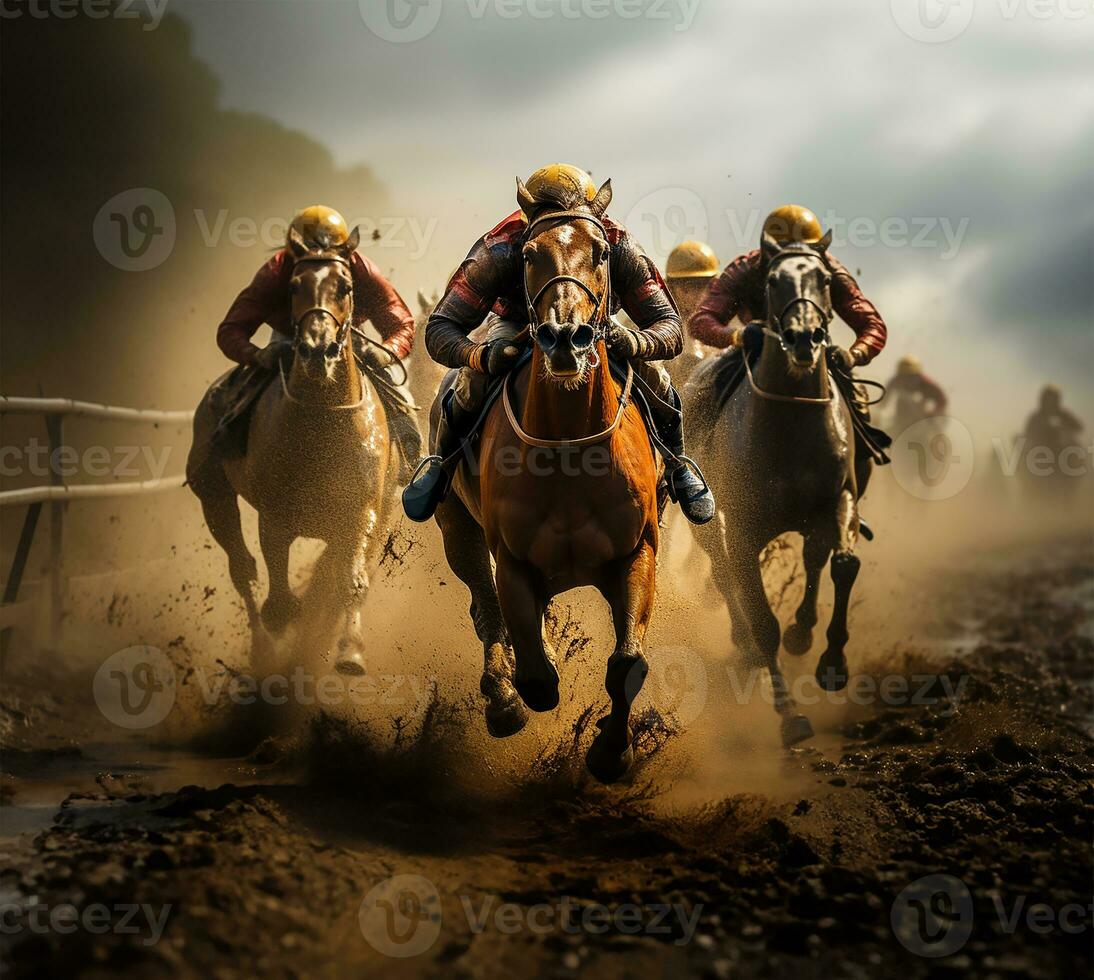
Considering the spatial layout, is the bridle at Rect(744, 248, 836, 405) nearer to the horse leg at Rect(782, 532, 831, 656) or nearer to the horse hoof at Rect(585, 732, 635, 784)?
the horse leg at Rect(782, 532, 831, 656)

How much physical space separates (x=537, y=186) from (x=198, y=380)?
41.8 ft

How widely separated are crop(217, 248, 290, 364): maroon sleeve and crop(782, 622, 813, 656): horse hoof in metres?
4.26

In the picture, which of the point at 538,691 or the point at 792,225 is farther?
the point at 792,225

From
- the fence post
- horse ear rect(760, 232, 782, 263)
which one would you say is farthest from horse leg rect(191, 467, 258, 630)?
horse ear rect(760, 232, 782, 263)

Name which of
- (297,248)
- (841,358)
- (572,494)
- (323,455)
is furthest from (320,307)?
(841,358)

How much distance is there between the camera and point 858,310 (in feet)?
27.2

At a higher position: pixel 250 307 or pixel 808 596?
pixel 250 307

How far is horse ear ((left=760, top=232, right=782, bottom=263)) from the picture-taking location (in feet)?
25.1

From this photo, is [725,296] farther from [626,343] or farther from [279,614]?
[279,614]

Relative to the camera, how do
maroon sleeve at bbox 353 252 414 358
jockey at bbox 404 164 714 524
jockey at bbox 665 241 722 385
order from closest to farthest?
jockey at bbox 404 164 714 524 → maroon sleeve at bbox 353 252 414 358 → jockey at bbox 665 241 722 385

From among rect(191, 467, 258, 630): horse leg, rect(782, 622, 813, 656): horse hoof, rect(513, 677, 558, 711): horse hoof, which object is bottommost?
rect(513, 677, 558, 711): horse hoof

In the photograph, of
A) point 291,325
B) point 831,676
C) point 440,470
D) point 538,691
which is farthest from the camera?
point 291,325

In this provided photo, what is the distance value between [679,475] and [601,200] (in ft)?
4.76

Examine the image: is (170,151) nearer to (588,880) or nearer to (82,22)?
(82,22)
